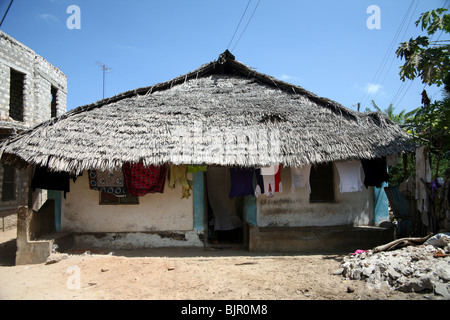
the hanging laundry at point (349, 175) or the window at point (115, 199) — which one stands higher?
the hanging laundry at point (349, 175)

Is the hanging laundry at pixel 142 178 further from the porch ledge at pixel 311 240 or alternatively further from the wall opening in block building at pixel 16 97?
the wall opening in block building at pixel 16 97

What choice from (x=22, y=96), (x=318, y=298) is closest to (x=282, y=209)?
(x=318, y=298)

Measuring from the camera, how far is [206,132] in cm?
718

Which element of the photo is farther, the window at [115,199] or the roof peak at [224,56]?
the roof peak at [224,56]

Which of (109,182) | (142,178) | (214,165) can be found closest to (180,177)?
(142,178)

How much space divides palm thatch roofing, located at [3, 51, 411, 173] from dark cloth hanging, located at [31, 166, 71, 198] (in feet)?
1.74

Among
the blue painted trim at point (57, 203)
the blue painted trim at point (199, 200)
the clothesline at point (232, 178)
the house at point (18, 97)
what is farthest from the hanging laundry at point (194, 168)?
the house at point (18, 97)

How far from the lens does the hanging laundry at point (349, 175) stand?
23.4ft

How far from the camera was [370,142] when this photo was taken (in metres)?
6.96

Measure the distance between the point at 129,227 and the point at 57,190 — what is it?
82.2 inches

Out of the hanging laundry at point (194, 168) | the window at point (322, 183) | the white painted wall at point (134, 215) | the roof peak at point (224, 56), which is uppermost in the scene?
the roof peak at point (224, 56)

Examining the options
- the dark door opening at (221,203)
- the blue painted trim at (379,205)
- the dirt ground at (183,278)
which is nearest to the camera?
the dirt ground at (183,278)

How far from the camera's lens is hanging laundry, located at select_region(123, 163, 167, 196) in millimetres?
7057

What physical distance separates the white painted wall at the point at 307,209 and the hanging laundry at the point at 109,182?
11.5ft
